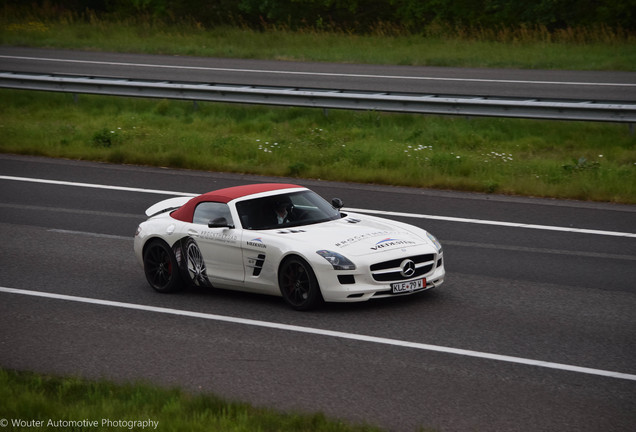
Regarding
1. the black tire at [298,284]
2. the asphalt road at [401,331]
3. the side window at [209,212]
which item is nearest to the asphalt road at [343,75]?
the asphalt road at [401,331]

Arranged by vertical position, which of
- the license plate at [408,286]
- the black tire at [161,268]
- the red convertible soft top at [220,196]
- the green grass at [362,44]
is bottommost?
the license plate at [408,286]

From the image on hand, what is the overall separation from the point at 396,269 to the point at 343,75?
18.8 m

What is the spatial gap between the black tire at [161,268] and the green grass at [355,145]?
7146mm

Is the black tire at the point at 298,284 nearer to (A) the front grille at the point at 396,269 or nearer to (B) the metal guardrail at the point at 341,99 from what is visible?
(A) the front grille at the point at 396,269

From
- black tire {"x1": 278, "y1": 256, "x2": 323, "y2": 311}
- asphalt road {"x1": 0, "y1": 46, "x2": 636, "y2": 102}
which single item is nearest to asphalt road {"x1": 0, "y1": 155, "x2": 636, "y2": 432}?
black tire {"x1": 278, "y1": 256, "x2": 323, "y2": 311}

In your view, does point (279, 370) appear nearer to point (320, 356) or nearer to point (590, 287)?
point (320, 356)

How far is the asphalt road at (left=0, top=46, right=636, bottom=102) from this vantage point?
2448 centimetres

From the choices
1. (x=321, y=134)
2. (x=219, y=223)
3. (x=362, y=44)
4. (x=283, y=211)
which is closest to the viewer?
(x=219, y=223)

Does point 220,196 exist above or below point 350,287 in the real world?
above

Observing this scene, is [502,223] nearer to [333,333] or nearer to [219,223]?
[219,223]

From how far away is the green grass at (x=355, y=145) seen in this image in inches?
685

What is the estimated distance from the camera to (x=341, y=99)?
21500mm

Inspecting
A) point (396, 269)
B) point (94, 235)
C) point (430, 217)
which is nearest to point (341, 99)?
point (430, 217)

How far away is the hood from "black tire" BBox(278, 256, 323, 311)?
0.29 meters
